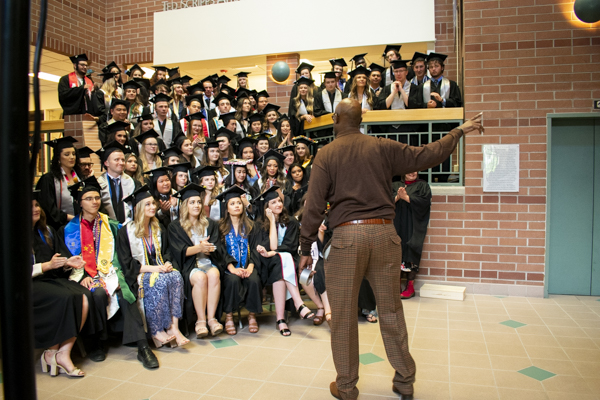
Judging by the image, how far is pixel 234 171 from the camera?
19.1 feet

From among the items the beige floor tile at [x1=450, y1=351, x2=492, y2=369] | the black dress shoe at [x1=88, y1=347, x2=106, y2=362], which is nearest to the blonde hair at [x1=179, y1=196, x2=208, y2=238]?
the black dress shoe at [x1=88, y1=347, x2=106, y2=362]

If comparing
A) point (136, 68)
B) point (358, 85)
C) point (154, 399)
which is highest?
point (136, 68)

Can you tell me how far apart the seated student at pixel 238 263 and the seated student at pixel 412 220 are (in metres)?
1.97

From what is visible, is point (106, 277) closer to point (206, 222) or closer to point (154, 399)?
point (206, 222)

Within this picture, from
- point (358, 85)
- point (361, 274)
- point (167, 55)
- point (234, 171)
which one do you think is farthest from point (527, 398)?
point (167, 55)

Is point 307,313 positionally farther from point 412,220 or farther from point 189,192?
point 412,220

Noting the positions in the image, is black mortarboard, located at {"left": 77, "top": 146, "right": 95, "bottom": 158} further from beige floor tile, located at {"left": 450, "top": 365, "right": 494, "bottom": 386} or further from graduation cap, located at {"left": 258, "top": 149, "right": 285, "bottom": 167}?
beige floor tile, located at {"left": 450, "top": 365, "right": 494, "bottom": 386}

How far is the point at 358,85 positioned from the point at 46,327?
4.84 metres

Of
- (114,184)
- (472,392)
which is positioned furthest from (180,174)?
(472,392)

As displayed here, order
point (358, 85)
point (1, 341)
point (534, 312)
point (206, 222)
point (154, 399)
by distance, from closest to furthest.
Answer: point (1, 341) < point (154, 399) < point (206, 222) < point (534, 312) < point (358, 85)

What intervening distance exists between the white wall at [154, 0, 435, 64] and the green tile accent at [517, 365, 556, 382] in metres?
6.08

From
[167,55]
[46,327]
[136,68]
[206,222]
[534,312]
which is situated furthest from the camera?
[167,55]

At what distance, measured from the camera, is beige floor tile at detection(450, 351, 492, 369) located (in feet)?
11.6

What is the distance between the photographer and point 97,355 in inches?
148
